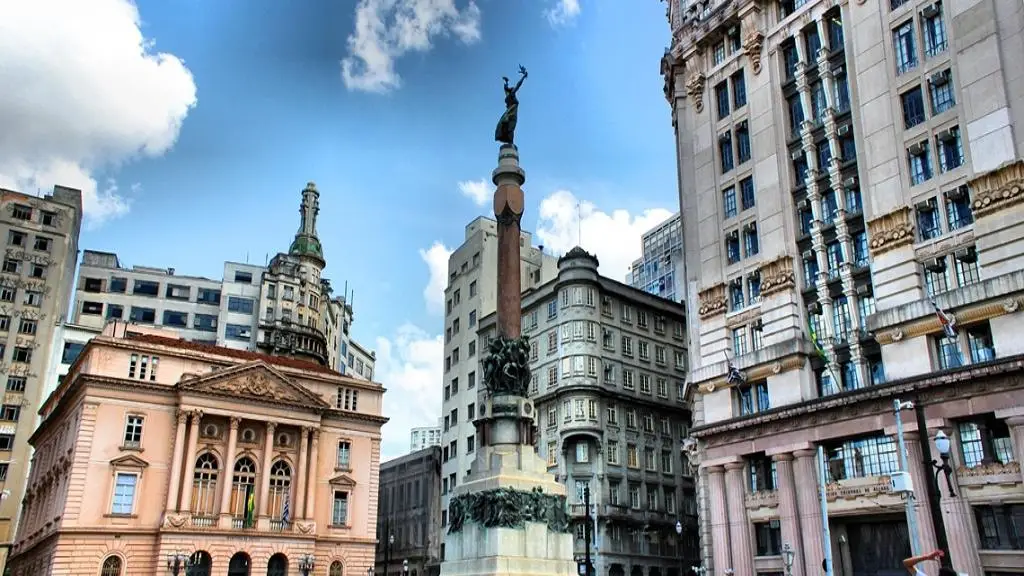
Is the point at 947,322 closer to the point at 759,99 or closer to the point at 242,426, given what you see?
the point at 759,99

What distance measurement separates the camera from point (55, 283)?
287 ft

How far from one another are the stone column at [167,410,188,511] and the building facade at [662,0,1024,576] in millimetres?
33821

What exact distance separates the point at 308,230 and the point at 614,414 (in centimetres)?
5740

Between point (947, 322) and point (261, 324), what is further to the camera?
point (261, 324)

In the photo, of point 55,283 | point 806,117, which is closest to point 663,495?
point 806,117

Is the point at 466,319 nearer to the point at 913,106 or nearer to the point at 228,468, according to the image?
the point at 228,468

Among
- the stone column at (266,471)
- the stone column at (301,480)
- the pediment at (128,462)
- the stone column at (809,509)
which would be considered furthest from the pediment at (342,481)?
the stone column at (809,509)

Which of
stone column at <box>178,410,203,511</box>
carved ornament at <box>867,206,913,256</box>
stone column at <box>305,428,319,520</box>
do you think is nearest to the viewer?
carved ornament at <box>867,206,913,256</box>

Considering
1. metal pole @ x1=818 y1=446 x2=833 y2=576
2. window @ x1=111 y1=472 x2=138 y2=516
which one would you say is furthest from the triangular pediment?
metal pole @ x1=818 y1=446 x2=833 y2=576

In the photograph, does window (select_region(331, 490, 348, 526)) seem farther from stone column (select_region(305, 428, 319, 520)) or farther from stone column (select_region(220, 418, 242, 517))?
stone column (select_region(220, 418, 242, 517))

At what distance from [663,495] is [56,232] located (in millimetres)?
67605

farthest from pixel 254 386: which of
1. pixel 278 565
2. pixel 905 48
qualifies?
pixel 905 48

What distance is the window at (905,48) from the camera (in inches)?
1650

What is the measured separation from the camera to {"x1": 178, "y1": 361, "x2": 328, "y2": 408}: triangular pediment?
195ft
